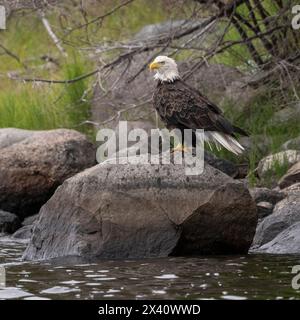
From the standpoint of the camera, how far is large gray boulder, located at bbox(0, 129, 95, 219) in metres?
11.0

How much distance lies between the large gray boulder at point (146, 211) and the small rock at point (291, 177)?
7.31ft

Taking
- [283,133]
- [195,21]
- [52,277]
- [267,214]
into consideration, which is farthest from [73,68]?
[52,277]

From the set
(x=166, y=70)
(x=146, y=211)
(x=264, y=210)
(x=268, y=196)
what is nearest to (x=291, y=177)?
(x=268, y=196)

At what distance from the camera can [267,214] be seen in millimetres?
9742

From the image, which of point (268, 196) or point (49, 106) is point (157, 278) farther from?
point (49, 106)

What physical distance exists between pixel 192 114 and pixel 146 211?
4.65ft

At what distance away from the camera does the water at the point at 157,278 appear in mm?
6602

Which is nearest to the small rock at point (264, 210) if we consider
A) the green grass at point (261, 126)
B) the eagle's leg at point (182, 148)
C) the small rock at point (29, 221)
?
the eagle's leg at point (182, 148)

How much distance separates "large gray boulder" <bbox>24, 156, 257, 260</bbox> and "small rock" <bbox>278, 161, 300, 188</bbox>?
223cm

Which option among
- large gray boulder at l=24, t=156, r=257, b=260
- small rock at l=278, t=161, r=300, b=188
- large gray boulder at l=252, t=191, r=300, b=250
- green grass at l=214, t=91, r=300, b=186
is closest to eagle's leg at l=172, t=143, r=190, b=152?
large gray boulder at l=24, t=156, r=257, b=260

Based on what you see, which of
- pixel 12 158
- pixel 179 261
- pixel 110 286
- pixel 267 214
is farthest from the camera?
pixel 12 158

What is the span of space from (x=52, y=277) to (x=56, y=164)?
12.7 feet

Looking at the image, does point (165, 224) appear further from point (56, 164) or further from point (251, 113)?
point (251, 113)

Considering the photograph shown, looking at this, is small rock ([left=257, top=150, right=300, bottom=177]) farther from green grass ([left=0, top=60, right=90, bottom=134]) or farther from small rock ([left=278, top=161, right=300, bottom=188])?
green grass ([left=0, top=60, right=90, bottom=134])
